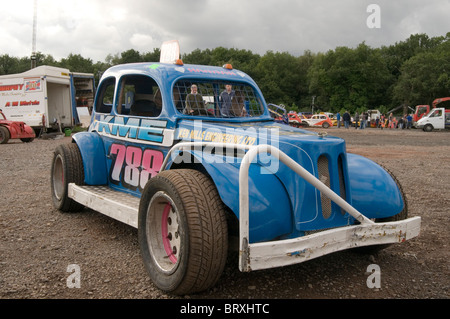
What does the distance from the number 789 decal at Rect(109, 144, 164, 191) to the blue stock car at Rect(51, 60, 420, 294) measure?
12 mm

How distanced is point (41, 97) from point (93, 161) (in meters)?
14.7

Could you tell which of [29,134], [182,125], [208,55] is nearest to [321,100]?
[208,55]

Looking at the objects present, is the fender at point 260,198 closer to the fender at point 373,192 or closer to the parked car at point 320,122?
the fender at point 373,192

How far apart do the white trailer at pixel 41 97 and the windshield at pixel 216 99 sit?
15344 millimetres

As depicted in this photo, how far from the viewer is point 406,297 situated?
3102 mm

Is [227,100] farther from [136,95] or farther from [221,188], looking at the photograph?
[221,188]

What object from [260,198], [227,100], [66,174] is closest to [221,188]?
[260,198]

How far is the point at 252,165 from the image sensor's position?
3189 millimetres

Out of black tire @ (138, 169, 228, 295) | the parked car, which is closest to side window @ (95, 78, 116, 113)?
black tire @ (138, 169, 228, 295)

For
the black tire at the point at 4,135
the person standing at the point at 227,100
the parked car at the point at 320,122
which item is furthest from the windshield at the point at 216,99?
the parked car at the point at 320,122

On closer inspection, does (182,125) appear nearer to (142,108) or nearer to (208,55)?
(142,108)

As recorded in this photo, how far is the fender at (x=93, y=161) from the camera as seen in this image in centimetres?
505

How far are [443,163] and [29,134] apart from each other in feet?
50.2

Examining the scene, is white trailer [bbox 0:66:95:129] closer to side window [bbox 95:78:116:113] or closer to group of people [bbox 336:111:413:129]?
side window [bbox 95:78:116:113]
